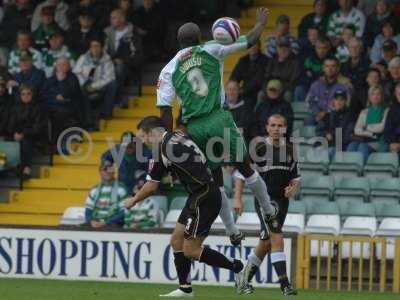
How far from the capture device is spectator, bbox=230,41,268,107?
2175 cm

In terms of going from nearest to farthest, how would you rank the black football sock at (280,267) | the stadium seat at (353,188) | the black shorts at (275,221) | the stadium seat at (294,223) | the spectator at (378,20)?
1. the black football sock at (280,267)
2. the black shorts at (275,221)
3. the stadium seat at (294,223)
4. the stadium seat at (353,188)
5. the spectator at (378,20)

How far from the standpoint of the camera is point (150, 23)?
23.8m

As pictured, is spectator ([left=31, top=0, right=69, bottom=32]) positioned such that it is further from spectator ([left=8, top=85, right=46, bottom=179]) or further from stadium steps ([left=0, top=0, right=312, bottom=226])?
spectator ([left=8, top=85, right=46, bottom=179])

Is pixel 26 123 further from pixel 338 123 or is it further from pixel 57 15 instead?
pixel 338 123

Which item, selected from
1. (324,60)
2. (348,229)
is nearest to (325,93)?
(324,60)

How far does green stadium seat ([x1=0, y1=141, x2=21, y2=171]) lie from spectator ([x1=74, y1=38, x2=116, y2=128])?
4.47 feet

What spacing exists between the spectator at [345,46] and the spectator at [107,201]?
4.09 meters

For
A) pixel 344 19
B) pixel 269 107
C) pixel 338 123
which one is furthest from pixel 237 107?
pixel 344 19

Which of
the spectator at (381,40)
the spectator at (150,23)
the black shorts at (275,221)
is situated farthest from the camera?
the spectator at (150,23)

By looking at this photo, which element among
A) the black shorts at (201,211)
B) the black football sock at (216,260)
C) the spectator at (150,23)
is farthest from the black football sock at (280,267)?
the spectator at (150,23)

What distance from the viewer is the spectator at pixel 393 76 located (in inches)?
813

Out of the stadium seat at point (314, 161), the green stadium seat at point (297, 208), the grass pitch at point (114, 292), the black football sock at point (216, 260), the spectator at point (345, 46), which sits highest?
the spectator at point (345, 46)

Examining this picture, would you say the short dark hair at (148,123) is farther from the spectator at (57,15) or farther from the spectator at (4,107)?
the spectator at (57,15)

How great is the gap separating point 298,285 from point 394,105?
3.49 metres
